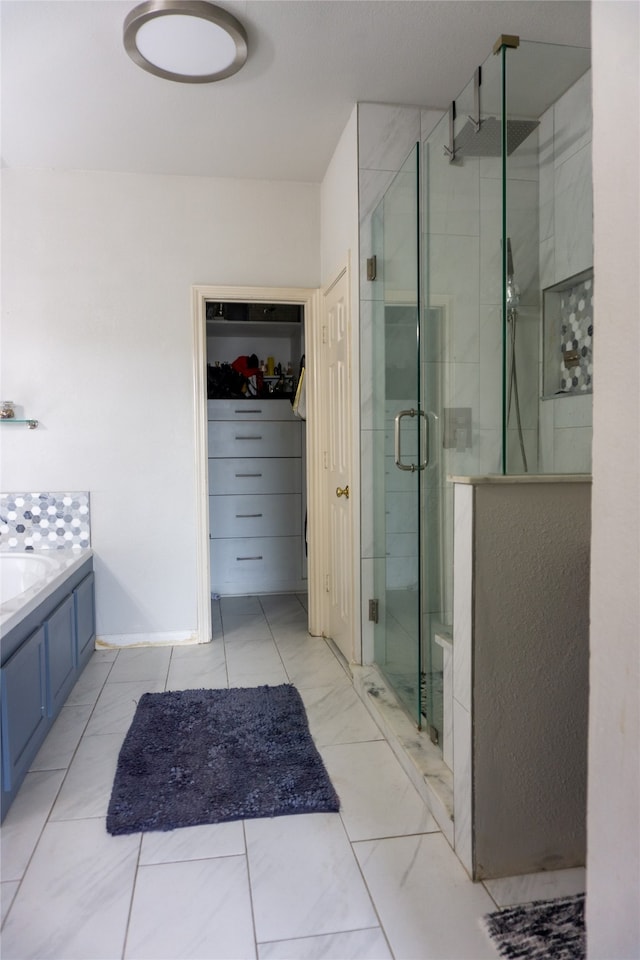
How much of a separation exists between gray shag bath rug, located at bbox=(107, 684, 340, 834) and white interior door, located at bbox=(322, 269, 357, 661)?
64cm

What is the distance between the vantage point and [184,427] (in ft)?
12.1

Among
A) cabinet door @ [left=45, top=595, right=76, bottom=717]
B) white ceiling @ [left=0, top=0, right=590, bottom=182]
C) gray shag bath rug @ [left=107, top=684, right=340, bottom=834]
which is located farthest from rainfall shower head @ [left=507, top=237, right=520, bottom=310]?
cabinet door @ [left=45, top=595, right=76, bottom=717]

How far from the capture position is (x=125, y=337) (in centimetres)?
362

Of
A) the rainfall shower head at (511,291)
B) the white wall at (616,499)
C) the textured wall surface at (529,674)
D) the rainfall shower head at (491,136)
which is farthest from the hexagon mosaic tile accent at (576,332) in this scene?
the white wall at (616,499)

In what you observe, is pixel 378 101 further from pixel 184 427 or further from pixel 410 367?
pixel 184 427

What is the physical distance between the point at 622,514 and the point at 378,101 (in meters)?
2.74

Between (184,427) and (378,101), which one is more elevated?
(378,101)

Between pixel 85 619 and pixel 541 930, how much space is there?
8.45ft

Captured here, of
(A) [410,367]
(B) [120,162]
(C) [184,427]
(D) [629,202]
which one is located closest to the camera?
(D) [629,202]

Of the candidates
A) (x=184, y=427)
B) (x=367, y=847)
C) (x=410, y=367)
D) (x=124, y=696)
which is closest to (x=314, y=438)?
(x=184, y=427)

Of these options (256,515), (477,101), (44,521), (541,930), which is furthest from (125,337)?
(541,930)

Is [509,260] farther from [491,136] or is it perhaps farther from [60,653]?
[60,653]

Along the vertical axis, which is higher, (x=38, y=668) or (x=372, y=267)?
(x=372, y=267)

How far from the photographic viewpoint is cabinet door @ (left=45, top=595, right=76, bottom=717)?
2574 mm
